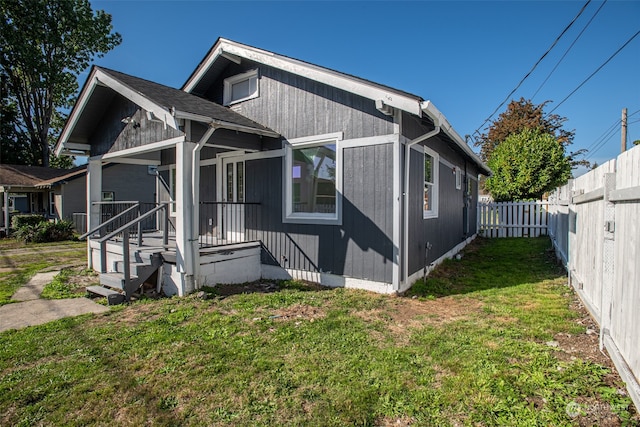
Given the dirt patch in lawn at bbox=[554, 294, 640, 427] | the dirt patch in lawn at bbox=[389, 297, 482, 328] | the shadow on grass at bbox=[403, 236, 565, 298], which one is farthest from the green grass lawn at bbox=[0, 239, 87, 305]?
the dirt patch in lawn at bbox=[554, 294, 640, 427]

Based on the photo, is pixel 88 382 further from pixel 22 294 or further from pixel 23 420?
pixel 22 294

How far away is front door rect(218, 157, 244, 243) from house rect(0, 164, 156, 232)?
39.8ft

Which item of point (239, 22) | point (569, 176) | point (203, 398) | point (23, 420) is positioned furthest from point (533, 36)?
point (23, 420)

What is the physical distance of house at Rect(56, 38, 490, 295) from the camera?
5.56 m

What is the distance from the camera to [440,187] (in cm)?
814

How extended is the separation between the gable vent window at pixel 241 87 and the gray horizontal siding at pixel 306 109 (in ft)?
0.41

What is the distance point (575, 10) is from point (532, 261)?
588 centimetres

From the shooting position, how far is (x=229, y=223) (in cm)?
788

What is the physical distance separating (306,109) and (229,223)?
10.7 feet

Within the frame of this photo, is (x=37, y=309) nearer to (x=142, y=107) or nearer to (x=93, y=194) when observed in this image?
(x=142, y=107)

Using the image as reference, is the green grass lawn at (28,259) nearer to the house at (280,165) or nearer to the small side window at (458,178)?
the house at (280,165)

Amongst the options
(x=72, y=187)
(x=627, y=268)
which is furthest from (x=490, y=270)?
(x=72, y=187)

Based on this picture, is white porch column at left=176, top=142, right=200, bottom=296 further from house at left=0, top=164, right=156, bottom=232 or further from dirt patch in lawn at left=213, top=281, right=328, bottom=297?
house at left=0, top=164, right=156, bottom=232

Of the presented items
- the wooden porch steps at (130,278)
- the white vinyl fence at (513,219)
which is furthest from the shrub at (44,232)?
the white vinyl fence at (513,219)
